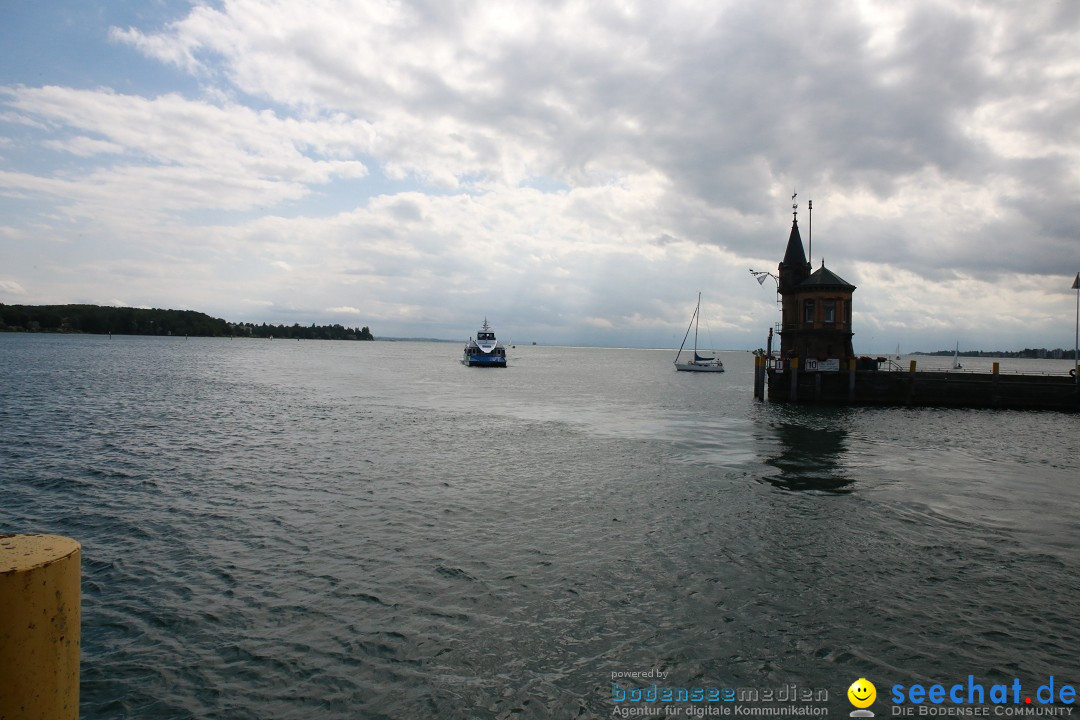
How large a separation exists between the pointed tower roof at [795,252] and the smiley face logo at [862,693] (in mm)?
50293

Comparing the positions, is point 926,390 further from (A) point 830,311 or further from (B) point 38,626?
(B) point 38,626

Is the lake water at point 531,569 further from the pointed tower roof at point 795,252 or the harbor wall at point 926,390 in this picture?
the pointed tower roof at point 795,252

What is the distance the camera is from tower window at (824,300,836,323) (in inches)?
1850

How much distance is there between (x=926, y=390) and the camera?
4550cm

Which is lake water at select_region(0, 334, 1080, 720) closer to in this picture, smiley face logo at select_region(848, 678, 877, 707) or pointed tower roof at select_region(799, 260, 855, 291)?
smiley face logo at select_region(848, 678, 877, 707)

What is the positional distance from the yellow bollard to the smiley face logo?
7.89 meters

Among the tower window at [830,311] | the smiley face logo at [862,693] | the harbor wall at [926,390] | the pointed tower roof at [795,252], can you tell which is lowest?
the smiley face logo at [862,693]

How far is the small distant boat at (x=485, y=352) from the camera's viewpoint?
3991 inches

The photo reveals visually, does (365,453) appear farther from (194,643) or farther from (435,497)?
(194,643)

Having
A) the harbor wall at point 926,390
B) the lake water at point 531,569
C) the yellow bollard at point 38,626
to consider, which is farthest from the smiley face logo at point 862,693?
the harbor wall at point 926,390

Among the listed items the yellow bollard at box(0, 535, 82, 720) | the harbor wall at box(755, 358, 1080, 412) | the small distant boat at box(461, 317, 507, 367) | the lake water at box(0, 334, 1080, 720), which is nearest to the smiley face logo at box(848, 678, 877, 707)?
the lake water at box(0, 334, 1080, 720)

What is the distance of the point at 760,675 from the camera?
24.6 ft

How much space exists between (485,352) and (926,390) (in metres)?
70.6

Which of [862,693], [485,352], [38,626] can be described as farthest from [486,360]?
[38,626]
